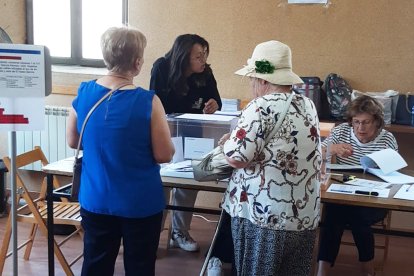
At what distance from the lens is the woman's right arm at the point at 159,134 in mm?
1970

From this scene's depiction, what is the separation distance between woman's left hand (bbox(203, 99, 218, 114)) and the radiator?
1399 mm

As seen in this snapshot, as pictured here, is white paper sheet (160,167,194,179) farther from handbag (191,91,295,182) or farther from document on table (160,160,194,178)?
handbag (191,91,295,182)

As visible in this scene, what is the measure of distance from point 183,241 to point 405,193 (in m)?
1.59

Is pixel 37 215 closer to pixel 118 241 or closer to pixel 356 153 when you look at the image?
pixel 118 241

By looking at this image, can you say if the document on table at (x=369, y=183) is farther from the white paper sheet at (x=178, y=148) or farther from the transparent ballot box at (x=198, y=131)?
the white paper sheet at (x=178, y=148)

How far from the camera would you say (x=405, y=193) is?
8.02 ft

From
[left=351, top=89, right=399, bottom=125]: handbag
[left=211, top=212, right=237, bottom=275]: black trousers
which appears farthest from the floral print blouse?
[left=351, top=89, right=399, bottom=125]: handbag

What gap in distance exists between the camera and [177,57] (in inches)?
125

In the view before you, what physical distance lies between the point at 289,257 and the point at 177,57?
1.51 metres

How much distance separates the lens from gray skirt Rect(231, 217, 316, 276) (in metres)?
2.01

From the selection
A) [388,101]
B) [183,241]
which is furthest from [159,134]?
[388,101]

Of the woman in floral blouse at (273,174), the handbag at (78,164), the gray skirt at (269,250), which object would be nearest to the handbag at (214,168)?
the woman in floral blouse at (273,174)

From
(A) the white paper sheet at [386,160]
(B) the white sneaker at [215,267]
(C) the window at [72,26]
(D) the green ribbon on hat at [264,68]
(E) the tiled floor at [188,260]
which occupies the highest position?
(C) the window at [72,26]

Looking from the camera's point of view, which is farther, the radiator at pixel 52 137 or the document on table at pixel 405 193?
the radiator at pixel 52 137
